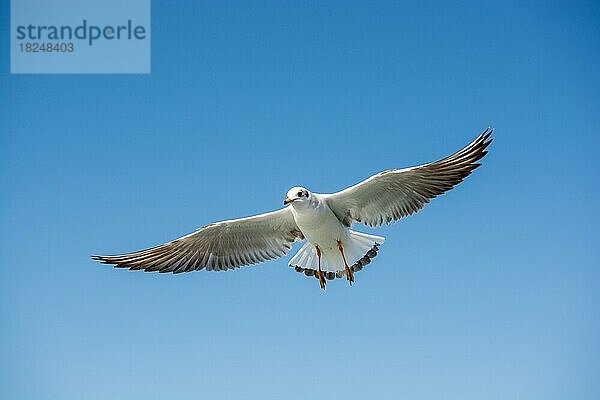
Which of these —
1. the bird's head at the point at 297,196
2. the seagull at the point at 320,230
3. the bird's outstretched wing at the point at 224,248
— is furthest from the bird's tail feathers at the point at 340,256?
the bird's head at the point at 297,196

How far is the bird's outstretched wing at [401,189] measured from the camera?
889 centimetres

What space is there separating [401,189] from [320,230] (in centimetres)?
91

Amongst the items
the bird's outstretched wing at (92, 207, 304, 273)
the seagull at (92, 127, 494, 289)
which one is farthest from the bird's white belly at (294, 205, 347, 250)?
the bird's outstretched wing at (92, 207, 304, 273)

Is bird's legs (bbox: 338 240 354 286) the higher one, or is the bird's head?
the bird's head

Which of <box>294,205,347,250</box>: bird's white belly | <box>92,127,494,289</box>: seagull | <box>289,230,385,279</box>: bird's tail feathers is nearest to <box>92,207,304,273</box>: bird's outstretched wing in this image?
<box>92,127,494,289</box>: seagull

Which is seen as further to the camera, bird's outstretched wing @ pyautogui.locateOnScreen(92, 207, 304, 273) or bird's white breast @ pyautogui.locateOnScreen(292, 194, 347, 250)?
bird's outstretched wing @ pyautogui.locateOnScreen(92, 207, 304, 273)

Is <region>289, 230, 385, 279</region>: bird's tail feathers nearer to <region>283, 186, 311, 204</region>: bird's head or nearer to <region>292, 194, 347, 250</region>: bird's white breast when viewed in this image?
<region>292, 194, 347, 250</region>: bird's white breast

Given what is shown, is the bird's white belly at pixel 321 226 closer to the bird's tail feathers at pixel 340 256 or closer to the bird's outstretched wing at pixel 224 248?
the bird's tail feathers at pixel 340 256

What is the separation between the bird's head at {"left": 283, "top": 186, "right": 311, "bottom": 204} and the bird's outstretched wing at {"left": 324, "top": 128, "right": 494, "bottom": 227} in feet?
1.52

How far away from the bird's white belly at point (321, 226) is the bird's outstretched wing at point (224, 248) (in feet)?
1.32

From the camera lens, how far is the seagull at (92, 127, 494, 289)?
8.91 m

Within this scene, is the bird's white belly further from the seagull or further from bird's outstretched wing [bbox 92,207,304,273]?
bird's outstretched wing [bbox 92,207,304,273]

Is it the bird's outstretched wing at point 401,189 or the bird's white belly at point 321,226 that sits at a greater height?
the bird's outstretched wing at point 401,189

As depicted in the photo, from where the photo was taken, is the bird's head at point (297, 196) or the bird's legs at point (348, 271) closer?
the bird's head at point (297, 196)
